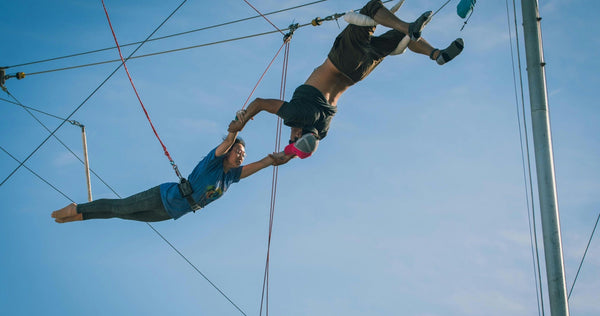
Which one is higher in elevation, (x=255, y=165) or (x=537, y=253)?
(x=255, y=165)

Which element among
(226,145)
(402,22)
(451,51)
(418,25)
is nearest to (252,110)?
(226,145)

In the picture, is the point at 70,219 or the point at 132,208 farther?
the point at 70,219

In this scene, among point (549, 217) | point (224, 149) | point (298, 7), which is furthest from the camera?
point (298, 7)

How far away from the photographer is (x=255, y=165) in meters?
8.27

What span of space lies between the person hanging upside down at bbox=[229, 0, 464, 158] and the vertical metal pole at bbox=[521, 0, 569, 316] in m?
0.92

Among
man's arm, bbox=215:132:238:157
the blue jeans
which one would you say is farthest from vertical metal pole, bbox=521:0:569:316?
the blue jeans

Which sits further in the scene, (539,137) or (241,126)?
(241,126)

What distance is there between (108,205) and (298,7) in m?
3.20

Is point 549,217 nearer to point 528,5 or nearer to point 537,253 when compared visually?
point 537,253

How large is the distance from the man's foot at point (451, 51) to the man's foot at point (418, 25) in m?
0.27

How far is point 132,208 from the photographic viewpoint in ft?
27.1

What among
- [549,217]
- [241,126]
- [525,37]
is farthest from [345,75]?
[549,217]

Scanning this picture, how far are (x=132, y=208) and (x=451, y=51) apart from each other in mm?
3460

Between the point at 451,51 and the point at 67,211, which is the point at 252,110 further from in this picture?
the point at 67,211
